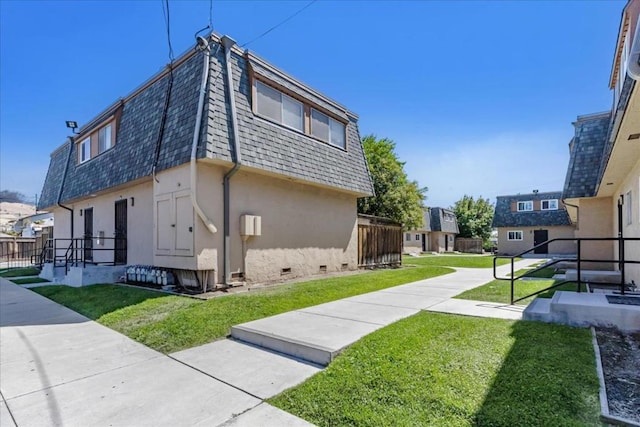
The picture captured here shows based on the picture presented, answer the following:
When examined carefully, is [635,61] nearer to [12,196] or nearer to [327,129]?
[327,129]

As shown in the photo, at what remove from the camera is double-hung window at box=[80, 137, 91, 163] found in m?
12.7

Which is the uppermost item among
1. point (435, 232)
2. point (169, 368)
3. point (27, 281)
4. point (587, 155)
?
point (587, 155)

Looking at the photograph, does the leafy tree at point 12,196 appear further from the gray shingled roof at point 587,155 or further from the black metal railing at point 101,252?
the gray shingled roof at point 587,155

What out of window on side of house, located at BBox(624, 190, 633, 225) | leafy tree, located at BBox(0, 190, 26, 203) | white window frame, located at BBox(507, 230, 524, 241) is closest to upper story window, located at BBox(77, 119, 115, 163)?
window on side of house, located at BBox(624, 190, 633, 225)

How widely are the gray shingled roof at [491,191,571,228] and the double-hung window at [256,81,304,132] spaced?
90.0 ft

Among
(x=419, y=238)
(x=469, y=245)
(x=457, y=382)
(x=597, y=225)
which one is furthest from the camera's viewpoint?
(x=469, y=245)

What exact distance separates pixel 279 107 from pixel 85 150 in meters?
9.05

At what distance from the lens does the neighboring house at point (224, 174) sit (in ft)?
24.6

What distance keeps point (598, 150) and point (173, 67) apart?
12841 mm

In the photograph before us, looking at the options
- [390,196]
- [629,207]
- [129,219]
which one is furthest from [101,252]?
[629,207]

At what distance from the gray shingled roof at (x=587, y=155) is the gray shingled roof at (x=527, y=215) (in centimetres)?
2125

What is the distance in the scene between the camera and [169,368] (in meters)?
3.69

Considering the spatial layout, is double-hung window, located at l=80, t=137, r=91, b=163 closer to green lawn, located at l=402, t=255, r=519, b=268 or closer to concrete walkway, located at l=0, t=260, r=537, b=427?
concrete walkway, located at l=0, t=260, r=537, b=427

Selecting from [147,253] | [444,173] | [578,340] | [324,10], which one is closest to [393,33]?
[324,10]
